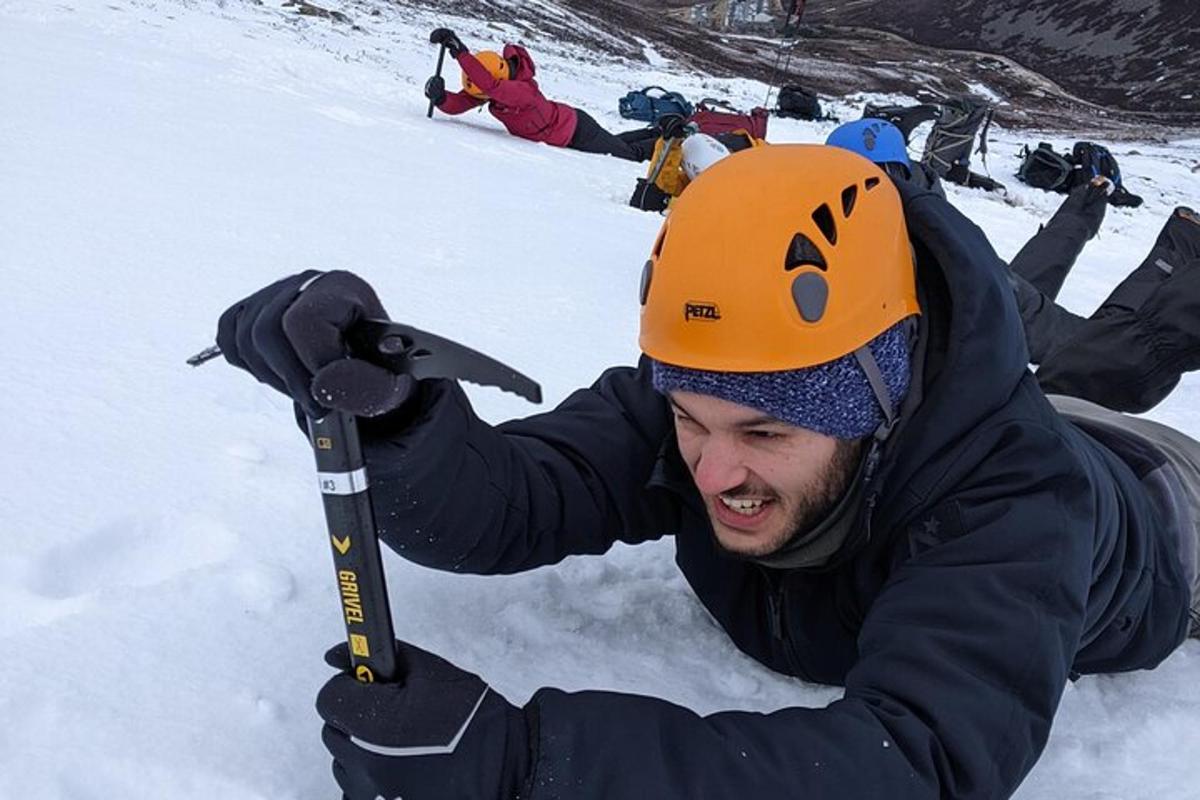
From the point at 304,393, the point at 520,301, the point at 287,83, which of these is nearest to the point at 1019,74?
the point at 287,83

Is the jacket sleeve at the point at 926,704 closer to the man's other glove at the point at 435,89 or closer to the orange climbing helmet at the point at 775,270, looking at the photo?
the orange climbing helmet at the point at 775,270

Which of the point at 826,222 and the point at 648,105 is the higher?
the point at 826,222

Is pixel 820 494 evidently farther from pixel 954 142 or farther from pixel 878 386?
pixel 954 142

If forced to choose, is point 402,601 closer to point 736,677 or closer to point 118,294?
point 736,677

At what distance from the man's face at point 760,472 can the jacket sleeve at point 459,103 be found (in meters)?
6.76

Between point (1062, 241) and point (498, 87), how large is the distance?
472 cm

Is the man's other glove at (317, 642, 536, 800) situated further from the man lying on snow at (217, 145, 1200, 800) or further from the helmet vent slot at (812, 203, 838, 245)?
the helmet vent slot at (812, 203, 838, 245)

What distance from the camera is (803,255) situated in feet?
4.07

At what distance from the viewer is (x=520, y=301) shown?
3230 millimetres

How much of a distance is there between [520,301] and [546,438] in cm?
170

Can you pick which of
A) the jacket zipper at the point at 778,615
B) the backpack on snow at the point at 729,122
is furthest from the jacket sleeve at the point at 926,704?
the backpack on snow at the point at 729,122

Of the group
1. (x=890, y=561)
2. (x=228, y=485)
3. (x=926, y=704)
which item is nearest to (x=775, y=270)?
(x=890, y=561)

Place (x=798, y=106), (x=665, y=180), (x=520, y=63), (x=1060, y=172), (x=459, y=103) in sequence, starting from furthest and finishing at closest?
(x=798, y=106), (x=1060, y=172), (x=520, y=63), (x=459, y=103), (x=665, y=180)

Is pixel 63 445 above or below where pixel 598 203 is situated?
above
